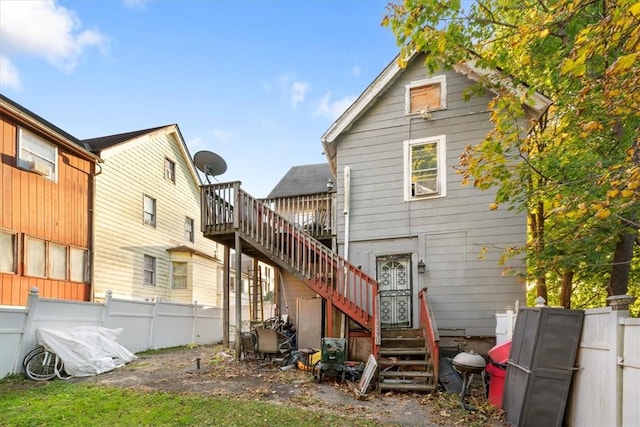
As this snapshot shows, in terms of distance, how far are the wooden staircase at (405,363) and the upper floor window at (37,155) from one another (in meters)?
10.6

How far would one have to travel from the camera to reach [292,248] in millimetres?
8891

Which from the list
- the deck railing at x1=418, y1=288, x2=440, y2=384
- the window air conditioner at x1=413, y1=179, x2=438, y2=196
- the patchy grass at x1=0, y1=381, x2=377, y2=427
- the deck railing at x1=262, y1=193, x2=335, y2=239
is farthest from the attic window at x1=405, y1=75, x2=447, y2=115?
the patchy grass at x1=0, y1=381, x2=377, y2=427

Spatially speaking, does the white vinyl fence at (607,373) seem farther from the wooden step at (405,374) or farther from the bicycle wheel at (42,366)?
the bicycle wheel at (42,366)

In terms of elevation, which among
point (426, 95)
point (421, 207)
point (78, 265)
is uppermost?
point (426, 95)

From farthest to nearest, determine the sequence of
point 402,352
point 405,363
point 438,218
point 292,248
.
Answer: point 438,218 → point 292,248 → point 402,352 → point 405,363

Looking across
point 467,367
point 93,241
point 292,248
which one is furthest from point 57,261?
point 467,367

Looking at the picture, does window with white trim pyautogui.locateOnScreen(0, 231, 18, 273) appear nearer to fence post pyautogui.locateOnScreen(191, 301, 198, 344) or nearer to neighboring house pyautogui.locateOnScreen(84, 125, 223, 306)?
neighboring house pyautogui.locateOnScreen(84, 125, 223, 306)

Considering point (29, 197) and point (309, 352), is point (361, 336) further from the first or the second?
point (29, 197)

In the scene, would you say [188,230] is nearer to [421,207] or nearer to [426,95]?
[421,207]

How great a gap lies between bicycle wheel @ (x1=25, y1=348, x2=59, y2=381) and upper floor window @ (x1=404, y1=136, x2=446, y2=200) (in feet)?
28.1

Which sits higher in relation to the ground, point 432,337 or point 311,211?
point 311,211

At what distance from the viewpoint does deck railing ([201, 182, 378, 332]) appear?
830 cm

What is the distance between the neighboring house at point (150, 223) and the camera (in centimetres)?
1329

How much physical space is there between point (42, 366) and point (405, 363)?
7.29 meters
